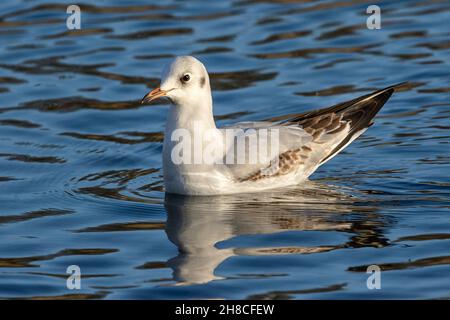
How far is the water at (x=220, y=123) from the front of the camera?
971 cm

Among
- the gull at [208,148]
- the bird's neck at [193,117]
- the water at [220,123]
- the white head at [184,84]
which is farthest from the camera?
the bird's neck at [193,117]

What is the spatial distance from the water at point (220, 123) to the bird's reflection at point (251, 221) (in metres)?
0.03

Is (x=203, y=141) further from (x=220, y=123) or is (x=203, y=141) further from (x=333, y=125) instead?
(x=220, y=123)

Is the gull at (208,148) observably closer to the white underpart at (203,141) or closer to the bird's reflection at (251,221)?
the white underpart at (203,141)

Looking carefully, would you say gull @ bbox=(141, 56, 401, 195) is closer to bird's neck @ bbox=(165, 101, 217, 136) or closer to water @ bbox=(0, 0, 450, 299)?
bird's neck @ bbox=(165, 101, 217, 136)

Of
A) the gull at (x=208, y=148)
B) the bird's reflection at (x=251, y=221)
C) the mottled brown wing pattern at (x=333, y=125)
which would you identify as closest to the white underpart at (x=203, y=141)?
the gull at (x=208, y=148)

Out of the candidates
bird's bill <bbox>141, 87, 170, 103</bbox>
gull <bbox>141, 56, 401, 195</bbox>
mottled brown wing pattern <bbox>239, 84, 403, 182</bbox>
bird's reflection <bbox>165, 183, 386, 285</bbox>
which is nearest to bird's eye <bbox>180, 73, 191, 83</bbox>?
gull <bbox>141, 56, 401, 195</bbox>

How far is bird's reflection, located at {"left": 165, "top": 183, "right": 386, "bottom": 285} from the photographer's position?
1007 cm

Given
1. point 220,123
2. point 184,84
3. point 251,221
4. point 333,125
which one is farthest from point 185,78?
point 220,123

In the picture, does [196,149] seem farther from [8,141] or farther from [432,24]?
[432,24]

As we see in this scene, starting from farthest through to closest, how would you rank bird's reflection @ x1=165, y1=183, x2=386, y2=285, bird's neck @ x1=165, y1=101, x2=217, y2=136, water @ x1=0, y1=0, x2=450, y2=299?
bird's neck @ x1=165, y1=101, x2=217, y2=136
bird's reflection @ x1=165, y1=183, x2=386, y2=285
water @ x1=0, y1=0, x2=450, y2=299

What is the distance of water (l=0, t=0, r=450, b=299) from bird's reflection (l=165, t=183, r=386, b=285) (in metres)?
0.03

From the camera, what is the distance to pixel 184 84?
1153 cm

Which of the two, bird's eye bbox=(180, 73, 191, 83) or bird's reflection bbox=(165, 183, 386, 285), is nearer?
bird's reflection bbox=(165, 183, 386, 285)
